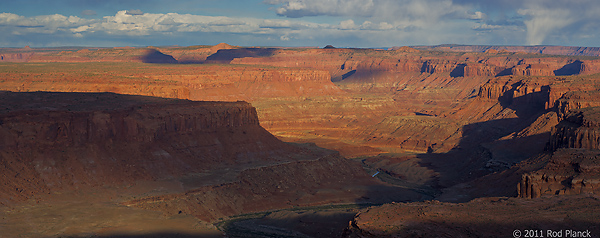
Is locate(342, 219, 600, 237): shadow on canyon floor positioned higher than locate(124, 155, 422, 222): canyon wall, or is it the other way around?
locate(342, 219, 600, 237): shadow on canyon floor

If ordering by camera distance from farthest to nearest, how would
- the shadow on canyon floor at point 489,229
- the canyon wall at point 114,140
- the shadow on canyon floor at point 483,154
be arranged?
the shadow on canyon floor at point 483,154, the canyon wall at point 114,140, the shadow on canyon floor at point 489,229

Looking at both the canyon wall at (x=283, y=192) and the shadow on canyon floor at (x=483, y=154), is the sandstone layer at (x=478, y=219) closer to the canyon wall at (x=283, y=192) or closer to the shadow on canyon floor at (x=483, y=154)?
the canyon wall at (x=283, y=192)

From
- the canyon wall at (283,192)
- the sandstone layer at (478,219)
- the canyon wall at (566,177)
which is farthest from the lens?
the canyon wall at (283,192)

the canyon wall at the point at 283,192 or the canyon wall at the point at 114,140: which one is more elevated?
the canyon wall at the point at 114,140

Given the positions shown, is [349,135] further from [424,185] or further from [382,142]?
[424,185]

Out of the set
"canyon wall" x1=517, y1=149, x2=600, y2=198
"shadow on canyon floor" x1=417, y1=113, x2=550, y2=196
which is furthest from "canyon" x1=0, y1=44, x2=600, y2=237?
"shadow on canyon floor" x1=417, y1=113, x2=550, y2=196

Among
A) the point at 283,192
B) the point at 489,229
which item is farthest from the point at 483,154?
the point at 489,229

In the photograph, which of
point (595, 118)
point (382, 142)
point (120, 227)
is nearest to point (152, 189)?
point (120, 227)

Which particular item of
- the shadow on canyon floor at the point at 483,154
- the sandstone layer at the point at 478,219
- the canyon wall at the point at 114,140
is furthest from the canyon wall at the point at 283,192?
the sandstone layer at the point at 478,219

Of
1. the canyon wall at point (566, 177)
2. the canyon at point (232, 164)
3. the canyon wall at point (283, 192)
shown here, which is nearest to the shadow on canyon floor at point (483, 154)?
the canyon at point (232, 164)

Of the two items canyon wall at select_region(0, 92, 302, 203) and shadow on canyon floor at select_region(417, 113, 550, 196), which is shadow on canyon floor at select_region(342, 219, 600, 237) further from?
canyon wall at select_region(0, 92, 302, 203)

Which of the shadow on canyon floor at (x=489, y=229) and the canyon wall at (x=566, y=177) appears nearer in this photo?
the shadow on canyon floor at (x=489, y=229)
